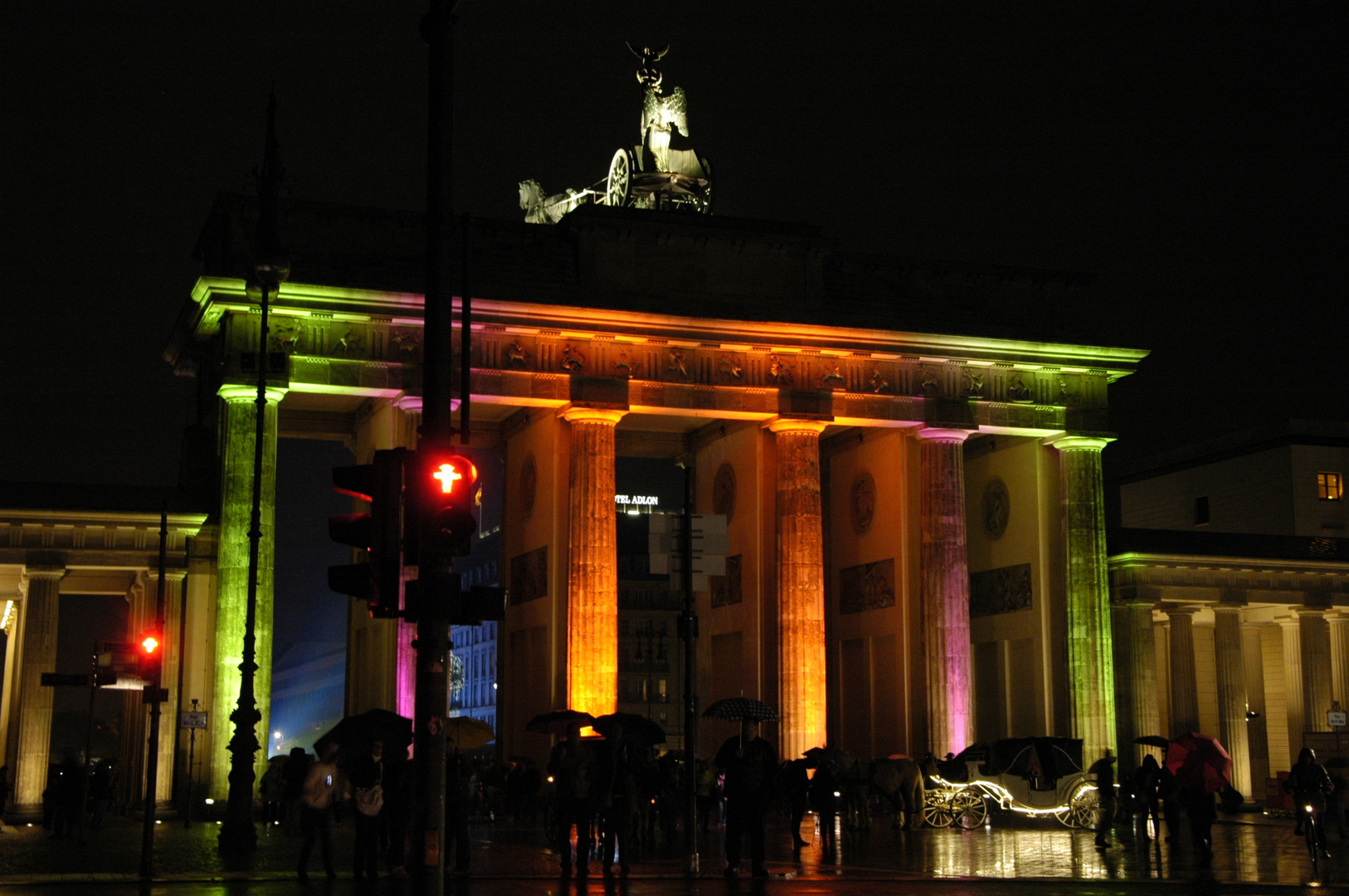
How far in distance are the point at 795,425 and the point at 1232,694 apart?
16494 mm

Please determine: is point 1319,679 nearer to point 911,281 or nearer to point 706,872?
point 911,281

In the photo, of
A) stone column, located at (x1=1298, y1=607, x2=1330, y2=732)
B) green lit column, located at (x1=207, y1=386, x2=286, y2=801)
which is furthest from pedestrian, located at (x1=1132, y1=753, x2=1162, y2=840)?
stone column, located at (x1=1298, y1=607, x2=1330, y2=732)

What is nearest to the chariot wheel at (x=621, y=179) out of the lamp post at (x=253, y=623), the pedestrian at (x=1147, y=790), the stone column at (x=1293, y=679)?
the lamp post at (x=253, y=623)

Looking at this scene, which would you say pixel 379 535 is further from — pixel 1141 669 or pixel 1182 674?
pixel 1182 674

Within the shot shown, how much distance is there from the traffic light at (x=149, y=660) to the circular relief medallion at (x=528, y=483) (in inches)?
819

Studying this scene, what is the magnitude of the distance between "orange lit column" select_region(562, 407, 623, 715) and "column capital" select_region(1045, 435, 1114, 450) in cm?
1266

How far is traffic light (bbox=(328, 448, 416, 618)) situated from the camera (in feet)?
Answer: 35.1

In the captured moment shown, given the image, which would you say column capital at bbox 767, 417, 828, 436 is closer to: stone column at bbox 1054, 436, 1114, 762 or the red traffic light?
stone column at bbox 1054, 436, 1114, 762

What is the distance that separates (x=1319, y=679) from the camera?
50.7m

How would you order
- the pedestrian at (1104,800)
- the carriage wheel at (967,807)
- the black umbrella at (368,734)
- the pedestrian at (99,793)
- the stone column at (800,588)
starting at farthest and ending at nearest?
1. the stone column at (800,588)
2. the pedestrian at (99,793)
3. the carriage wheel at (967,807)
4. the pedestrian at (1104,800)
5. the black umbrella at (368,734)

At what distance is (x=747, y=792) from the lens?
2006cm

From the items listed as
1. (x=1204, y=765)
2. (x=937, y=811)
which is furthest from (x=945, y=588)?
(x=1204, y=765)

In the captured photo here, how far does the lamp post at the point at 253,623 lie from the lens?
79.5ft

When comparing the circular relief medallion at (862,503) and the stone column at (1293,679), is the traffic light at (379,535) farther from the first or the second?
the stone column at (1293,679)
